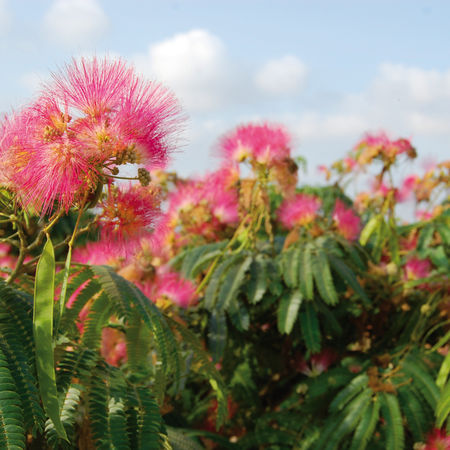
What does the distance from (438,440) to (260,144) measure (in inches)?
56.8

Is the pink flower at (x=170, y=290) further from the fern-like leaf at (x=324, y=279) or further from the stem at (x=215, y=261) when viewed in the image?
the fern-like leaf at (x=324, y=279)

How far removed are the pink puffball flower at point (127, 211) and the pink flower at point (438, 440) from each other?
150cm

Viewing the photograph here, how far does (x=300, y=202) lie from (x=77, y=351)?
1.97m

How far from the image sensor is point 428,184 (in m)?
3.86

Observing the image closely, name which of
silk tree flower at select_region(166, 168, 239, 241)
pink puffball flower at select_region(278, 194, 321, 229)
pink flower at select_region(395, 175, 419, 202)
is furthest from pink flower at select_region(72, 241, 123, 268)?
pink flower at select_region(395, 175, 419, 202)

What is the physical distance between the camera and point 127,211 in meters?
1.42

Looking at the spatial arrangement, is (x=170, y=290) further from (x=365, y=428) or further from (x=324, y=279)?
(x=365, y=428)

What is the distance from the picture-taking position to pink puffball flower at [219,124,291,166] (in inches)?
106

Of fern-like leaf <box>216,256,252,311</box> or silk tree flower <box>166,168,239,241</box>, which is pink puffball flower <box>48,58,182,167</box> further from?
silk tree flower <box>166,168,239,241</box>

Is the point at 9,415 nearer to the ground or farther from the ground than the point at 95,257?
nearer to the ground

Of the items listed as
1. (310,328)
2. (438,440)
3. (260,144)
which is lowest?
(438,440)

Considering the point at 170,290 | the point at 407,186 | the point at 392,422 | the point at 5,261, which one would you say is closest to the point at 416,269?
the point at 407,186

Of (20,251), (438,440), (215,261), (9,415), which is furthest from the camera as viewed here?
(215,261)

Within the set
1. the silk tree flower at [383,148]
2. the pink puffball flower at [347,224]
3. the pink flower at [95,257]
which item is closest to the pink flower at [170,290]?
the pink flower at [95,257]
